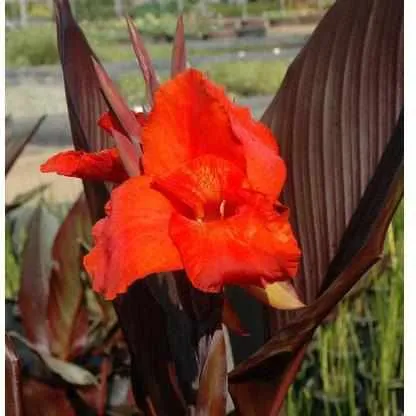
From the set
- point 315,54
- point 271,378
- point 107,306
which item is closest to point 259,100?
point 107,306

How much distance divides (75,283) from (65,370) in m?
0.13

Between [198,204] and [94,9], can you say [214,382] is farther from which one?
[94,9]

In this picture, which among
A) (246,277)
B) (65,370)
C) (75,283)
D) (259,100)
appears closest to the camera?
(246,277)

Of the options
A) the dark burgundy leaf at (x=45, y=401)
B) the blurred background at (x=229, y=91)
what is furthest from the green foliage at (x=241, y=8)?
the dark burgundy leaf at (x=45, y=401)

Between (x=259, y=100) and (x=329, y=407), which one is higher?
(x=259, y=100)

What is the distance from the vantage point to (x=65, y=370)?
0.69 meters

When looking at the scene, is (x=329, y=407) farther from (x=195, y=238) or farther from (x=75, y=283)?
(x=195, y=238)

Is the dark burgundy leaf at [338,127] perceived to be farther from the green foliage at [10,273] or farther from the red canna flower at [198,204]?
the green foliage at [10,273]

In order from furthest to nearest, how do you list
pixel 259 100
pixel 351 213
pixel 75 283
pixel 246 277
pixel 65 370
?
pixel 259 100
pixel 75 283
pixel 65 370
pixel 351 213
pixel 246 277

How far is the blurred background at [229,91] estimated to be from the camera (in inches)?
34.1

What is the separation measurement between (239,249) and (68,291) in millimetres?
429

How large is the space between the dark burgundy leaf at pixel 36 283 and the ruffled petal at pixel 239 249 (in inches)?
16.9

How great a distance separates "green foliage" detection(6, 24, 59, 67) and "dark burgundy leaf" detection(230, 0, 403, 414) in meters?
0.41

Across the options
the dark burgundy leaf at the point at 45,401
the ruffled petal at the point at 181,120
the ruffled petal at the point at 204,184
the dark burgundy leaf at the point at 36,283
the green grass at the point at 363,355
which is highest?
the ruffled petal at the point at 181,120
